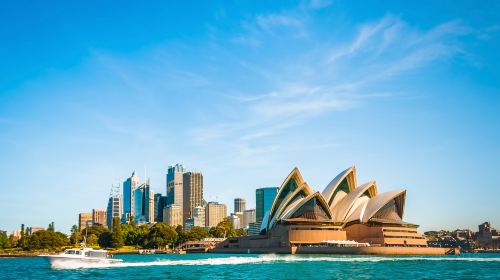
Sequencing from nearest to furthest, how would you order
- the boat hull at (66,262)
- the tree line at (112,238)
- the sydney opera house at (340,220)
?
the boat hull at (66,262) < the sydney opera house at (340,220) < the tree line at (112,238)

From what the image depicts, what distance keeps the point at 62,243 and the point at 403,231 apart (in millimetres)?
91689

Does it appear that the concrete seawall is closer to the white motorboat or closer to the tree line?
the tree line

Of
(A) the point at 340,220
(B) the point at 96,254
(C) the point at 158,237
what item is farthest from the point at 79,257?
(C) the point at 158,237

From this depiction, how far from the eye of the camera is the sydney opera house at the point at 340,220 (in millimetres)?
122375

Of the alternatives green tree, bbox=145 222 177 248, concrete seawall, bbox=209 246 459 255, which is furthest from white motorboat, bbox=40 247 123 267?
green tree, bbox=145 222 177 248

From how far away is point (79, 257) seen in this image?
62.1 metres

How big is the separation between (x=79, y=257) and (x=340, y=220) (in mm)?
77576

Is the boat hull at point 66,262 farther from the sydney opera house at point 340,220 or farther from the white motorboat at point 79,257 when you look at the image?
the sydney opera house at point 340,220

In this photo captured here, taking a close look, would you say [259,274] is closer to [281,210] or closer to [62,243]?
[281,210]

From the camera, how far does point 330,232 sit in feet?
414

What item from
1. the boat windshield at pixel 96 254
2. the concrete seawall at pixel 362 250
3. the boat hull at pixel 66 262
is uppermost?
the boat windshield at pixel 96 254

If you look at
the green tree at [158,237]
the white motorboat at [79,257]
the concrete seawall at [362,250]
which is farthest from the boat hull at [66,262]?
the green tree at [158,237]

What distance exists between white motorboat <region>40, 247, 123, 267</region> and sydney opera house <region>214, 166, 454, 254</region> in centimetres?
6209

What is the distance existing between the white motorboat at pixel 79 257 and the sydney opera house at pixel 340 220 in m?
62.1
